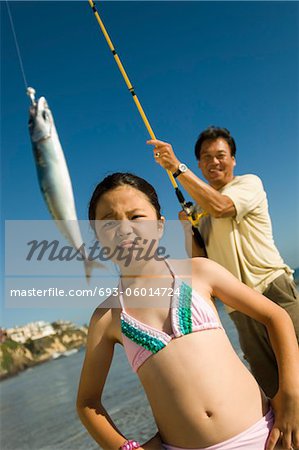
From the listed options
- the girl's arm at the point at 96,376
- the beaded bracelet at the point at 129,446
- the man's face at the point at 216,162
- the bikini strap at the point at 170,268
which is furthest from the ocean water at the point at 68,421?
the beaded bracelet at the point at 129,446

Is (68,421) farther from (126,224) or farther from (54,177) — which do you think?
(126,224)

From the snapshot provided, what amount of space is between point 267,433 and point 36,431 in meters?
8.21

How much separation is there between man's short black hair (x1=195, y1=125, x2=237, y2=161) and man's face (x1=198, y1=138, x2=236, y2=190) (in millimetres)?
26

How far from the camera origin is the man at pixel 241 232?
2424mm

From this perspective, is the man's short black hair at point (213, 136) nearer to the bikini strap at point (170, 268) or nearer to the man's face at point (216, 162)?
the man's face at point (216, 162)

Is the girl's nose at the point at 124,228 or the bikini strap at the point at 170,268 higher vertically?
the girl's nose at the point at 124,228

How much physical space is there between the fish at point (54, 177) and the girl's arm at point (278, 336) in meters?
4.85

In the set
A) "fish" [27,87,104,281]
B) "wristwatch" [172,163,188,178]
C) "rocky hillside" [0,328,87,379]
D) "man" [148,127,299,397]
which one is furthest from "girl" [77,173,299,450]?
"rocky hillside" [0,328,87,379]

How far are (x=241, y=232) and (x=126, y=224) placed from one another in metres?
1.18

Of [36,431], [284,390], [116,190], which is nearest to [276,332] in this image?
[284,390]

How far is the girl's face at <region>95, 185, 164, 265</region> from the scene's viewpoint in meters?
1.59

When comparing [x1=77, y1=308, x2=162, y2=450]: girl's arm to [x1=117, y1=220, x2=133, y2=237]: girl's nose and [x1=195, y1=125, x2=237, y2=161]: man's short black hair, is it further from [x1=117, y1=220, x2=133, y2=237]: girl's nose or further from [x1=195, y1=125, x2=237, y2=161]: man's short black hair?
[x1=195, y1=125, x2=237, y2=161]: man's short black hair

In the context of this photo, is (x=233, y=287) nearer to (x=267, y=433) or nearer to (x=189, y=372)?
(x=189, y=372)

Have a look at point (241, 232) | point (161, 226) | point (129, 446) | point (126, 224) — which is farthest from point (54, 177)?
point (129, 446)
